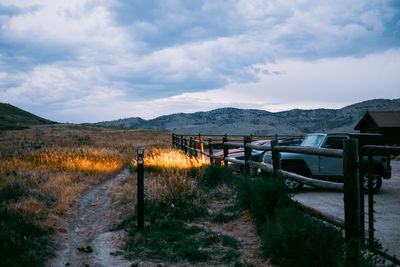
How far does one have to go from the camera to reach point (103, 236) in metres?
5.13

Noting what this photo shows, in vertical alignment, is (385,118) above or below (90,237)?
above

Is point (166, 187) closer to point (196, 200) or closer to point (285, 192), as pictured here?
point (196, 200)

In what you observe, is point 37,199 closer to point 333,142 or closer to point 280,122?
point 333,142

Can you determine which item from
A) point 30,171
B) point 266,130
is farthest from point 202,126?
point 30,171

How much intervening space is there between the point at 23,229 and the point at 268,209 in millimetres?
3733

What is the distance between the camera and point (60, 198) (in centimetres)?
713

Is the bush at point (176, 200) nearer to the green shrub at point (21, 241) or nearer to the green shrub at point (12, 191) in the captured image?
the green shrub at point (21, 241)

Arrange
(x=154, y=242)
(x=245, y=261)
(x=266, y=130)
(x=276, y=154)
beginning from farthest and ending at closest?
(x=266, y=130) < (x=276, y=154) < (x=154, y=242) < (x=245, y=261)

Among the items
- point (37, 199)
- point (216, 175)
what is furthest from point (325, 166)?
point (37, 199)

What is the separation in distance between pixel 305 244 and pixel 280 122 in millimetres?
141699

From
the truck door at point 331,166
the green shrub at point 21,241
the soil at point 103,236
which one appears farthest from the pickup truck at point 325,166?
the green shrub at point 21,241

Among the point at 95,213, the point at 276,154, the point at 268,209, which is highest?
the point at 276,154

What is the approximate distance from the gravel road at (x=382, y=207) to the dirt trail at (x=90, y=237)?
3.53 meters

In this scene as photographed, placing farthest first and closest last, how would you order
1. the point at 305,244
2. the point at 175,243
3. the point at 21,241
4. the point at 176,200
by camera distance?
the point at 176,200
the point at 175,243
the point at 21,241
the point at 305,244
